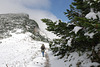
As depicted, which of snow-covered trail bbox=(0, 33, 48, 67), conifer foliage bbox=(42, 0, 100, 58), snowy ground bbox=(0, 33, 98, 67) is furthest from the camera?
snow-covered trail bbox=(0, 33, 48, 67)

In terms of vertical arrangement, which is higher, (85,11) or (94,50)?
(85,11)

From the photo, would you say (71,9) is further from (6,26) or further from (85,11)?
(6,26)

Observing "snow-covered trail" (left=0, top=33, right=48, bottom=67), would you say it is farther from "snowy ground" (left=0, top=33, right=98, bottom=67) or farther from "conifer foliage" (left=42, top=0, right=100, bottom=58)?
"conifer foliage" (left=42, top=0, right=100, bottom=58)

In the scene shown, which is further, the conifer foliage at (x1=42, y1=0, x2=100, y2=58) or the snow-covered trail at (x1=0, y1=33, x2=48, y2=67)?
the snow-covered trail at (x1=0, y1=33, x2=48, y2=67)

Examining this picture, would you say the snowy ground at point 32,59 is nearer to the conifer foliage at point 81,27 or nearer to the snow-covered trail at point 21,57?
the snow-covered trail at point 21,57

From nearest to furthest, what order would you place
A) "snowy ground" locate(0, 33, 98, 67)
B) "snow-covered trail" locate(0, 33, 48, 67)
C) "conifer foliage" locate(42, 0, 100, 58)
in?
"conifer foliage" locate(42, 0, 100, 58), "snowy ground" locate(0, 33, 98, 67), "snow-covered trail" locate(0, 33, 48, 67)

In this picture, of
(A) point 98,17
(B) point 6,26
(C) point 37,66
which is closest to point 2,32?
(B) point 6,26

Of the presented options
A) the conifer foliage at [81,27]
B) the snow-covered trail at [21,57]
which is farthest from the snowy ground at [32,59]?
the conifer foliage at [81,27]

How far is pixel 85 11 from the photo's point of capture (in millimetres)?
6211

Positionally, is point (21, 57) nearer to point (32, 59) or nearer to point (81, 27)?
point (32, 59)

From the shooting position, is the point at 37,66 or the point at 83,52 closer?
the point at 83,52

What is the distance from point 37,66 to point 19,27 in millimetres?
45012

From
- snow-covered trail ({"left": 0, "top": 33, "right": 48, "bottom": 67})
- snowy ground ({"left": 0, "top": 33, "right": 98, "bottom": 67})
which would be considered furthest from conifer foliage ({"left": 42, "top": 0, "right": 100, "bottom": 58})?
snow-covered trail ({"left": 0, "top": 33, "right": 48, "bottom": 67})

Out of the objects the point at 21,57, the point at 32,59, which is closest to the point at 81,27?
the point at 32,59
